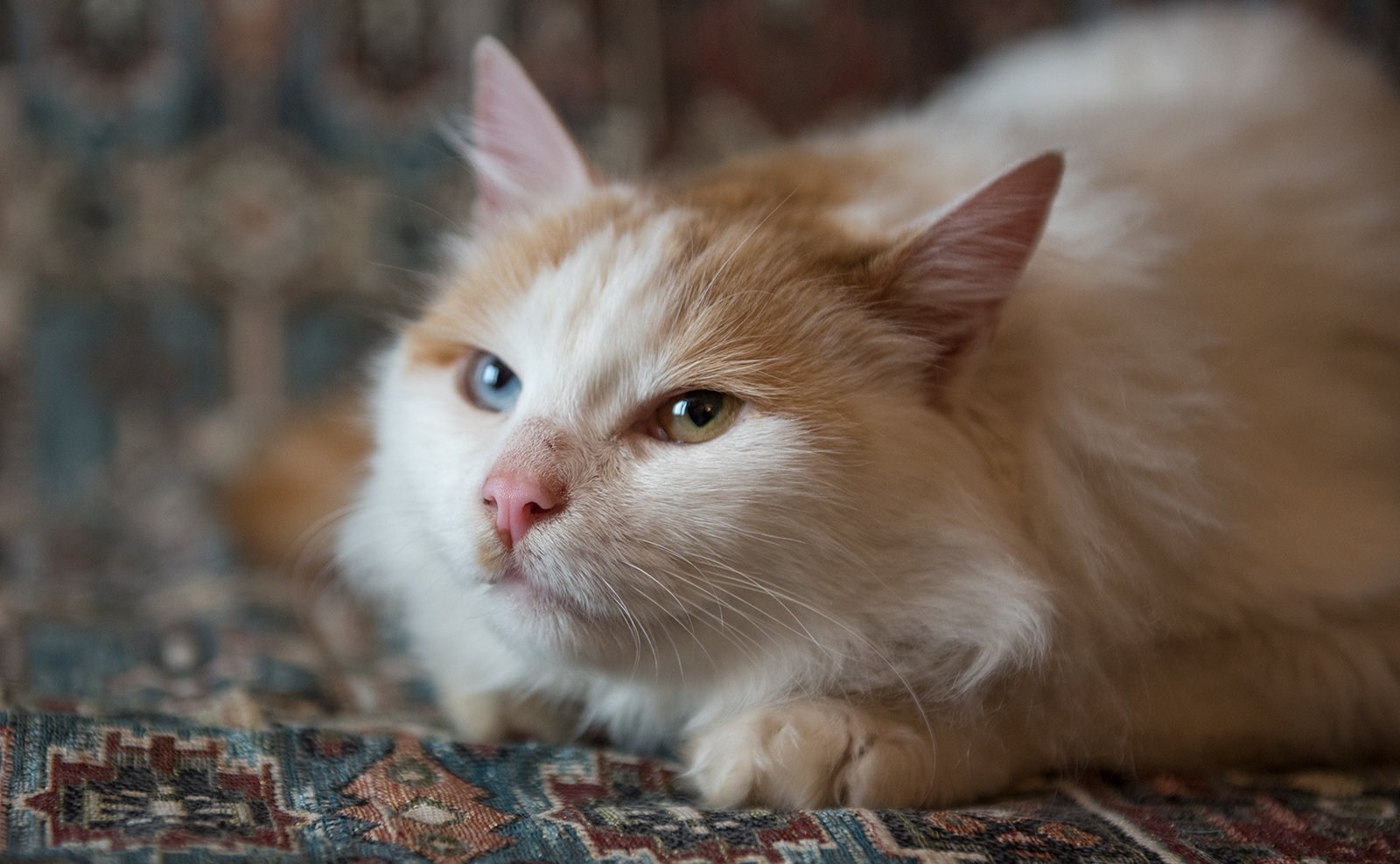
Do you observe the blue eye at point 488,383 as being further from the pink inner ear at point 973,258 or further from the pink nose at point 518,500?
the pink inner ear at point 973,258

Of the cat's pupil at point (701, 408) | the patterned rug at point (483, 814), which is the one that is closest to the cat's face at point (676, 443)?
the cat's pupil at point (701, 408)

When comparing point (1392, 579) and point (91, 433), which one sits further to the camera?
point (91, 433)

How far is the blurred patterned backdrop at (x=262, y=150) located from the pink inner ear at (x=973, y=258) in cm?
123

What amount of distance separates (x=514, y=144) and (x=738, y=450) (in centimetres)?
60

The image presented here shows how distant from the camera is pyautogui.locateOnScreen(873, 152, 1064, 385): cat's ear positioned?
1.07 metres

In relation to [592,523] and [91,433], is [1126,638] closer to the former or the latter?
[592,523]

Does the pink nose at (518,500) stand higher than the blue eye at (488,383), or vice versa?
the blue eye at (488,383)

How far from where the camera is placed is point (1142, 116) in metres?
1.65

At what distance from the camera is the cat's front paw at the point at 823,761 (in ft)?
3.44

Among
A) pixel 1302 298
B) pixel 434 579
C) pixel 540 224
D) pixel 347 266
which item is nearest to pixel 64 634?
pixel 434 579

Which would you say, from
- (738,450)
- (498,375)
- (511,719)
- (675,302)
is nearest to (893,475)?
(738,450)

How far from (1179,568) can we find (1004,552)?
0.23m

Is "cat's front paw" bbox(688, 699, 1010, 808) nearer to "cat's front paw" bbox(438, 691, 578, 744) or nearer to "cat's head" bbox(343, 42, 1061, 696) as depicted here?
"cat's head" bbox(343, 42, 1061, 696)

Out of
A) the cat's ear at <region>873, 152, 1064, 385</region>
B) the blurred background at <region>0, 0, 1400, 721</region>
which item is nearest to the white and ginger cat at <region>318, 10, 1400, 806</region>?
the cat's ear at <region>873, 152, 1064, 385</region>
